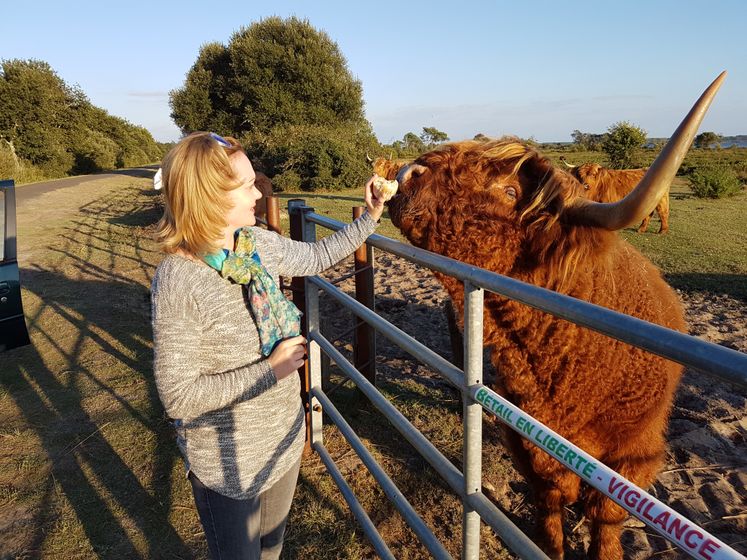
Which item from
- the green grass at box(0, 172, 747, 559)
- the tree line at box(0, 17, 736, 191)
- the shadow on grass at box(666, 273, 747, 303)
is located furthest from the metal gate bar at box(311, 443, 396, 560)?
the tree line at box(0, 17, 736, 191)

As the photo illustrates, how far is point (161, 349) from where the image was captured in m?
1.68

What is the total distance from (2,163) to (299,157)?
19886 millimetres

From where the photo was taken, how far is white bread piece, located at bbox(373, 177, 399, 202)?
219 centimetres

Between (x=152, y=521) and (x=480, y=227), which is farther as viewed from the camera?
(x=152, y=521)

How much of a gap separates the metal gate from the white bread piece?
0.21 meters

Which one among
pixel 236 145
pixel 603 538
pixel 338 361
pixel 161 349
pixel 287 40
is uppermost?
pixel 287 40

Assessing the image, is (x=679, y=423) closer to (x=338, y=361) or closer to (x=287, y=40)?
(x=338, y=361)

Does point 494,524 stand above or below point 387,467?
above

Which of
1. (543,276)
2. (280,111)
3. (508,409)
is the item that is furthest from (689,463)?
(280,111)

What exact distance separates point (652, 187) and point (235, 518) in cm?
199

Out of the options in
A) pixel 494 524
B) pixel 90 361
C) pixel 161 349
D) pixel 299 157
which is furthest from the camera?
pixel 299 157

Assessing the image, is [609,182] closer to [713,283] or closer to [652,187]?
[652,187]

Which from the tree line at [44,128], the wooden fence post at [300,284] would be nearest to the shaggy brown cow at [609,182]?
the wooden fence post at [300,284]

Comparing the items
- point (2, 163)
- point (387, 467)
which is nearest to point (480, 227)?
point (387, 467)
